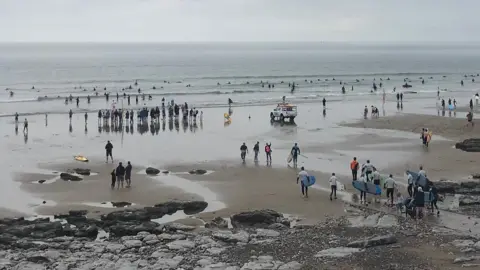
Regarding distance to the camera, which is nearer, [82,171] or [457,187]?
[457,187]

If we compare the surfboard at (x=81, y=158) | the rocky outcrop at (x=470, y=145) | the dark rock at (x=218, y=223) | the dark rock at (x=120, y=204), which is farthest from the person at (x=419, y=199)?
the surfboard at (x=81, y=158)

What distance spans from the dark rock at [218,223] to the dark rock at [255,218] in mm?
363

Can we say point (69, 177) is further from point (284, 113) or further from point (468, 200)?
point (284, 113)

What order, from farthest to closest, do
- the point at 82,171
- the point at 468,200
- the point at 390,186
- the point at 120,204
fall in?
1. the point at 82,171
2. the point at 120,204
3. the point at 390,186
4. the point at 468,200

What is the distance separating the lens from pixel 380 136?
43.4 m

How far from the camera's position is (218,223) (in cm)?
2216

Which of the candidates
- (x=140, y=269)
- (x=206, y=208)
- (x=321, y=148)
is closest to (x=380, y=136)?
(x=321, y=148)

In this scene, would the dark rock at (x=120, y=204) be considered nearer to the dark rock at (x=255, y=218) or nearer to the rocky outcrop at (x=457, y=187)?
the dark rock at (x=255, y=218)

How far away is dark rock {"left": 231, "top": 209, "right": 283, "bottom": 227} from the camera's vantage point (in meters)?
22.1

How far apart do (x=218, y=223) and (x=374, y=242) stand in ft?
19.1

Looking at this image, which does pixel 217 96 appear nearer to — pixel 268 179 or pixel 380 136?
pixel 380 136

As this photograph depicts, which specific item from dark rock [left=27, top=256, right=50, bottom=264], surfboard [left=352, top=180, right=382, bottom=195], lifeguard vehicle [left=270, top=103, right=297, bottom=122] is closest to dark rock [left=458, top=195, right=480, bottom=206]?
surfboard [left=352, top=180, right=382, bottom=195]

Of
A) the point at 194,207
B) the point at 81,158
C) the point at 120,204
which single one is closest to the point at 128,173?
the point at 120,204

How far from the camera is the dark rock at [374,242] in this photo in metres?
18.9
